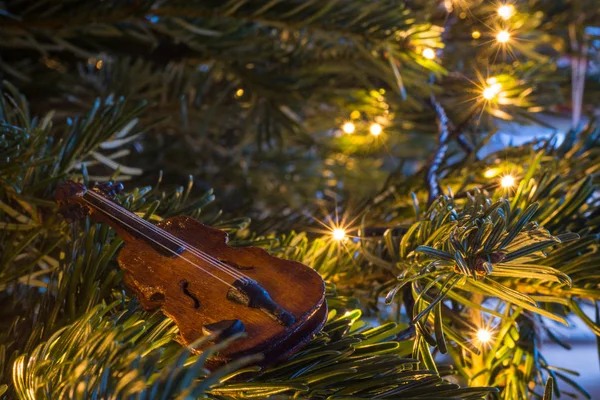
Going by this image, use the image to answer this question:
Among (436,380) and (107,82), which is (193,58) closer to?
(107,82)

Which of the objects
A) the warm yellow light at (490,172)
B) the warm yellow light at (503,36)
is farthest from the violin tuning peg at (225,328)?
the warm yellow light at (503,36)

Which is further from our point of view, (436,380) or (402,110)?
(402,110)

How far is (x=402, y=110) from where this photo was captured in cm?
56

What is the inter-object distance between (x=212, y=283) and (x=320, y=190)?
0.52 m

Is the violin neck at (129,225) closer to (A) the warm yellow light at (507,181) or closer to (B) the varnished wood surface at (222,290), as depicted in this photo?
(B) the varnished wood surface at (222,290)

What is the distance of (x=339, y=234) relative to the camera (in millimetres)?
355

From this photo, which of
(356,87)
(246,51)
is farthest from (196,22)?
(356,87)

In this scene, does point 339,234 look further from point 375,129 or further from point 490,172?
point 375,129

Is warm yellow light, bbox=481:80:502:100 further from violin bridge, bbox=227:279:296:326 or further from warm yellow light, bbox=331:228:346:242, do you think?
violin bridge, bbox=227:279:296:326

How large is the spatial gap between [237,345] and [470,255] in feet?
0.33

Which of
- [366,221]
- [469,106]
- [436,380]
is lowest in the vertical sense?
[436,380]

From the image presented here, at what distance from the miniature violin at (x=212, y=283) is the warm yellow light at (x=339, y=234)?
98 mm

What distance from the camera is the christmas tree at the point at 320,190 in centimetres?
23

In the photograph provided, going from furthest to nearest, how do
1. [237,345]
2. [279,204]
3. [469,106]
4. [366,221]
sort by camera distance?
[279,204] → [469,106] → [366,221] → [237,345]
